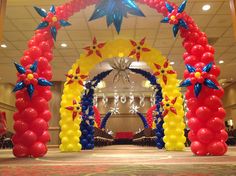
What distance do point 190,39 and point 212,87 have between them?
101 cm

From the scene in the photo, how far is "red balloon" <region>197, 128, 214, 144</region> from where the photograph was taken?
420 centimetres

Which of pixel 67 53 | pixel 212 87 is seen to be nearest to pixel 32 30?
pixel 67 53

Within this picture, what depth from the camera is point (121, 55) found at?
7.00 metres

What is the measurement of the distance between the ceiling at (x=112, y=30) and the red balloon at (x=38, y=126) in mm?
3420

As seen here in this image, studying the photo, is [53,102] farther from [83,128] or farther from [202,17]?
[202,17]

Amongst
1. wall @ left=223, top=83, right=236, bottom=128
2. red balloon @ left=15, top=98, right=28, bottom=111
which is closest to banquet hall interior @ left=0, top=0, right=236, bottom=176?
red balloon @ left=15, top=98, right=28, bottom=111

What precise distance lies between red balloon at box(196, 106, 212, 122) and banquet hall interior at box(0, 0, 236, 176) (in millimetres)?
16

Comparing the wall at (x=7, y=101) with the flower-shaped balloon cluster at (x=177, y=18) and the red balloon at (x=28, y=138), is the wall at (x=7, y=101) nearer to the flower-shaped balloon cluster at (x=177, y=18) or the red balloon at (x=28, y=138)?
the red balloon at (x=28, y=138)

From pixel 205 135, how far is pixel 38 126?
2709 millimetres

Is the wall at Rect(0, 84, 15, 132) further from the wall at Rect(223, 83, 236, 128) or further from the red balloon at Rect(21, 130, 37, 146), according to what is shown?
the wall at Rect(223, 83, 236, 128)

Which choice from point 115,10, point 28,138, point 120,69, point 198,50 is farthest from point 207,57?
point 120,69

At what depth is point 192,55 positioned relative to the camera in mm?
4656

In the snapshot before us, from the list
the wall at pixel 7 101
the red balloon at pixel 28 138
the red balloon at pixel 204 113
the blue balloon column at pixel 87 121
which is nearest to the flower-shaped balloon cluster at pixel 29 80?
A: the red balloon at pixel 28 138

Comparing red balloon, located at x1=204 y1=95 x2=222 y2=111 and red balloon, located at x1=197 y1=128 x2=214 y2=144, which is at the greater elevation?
red balloon, located at x1=204 y1=95 x2=222 y2=111
